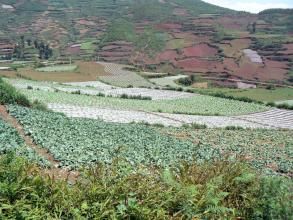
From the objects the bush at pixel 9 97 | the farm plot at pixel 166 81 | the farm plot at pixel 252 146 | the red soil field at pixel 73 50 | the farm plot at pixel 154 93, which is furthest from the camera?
the red soil field at pixel 73 50

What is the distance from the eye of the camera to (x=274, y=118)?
190 ft

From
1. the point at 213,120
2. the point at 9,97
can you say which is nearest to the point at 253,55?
the point at 213,120

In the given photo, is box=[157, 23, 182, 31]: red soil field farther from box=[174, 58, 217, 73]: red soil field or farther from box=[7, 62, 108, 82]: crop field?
box=[7, 62, 108, 82]: crop field

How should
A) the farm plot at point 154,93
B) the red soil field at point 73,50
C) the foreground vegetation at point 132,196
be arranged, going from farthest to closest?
the red soil field at point 73,50 < the farm plot at point 154,93 < the foreground vegetation at point 132,196

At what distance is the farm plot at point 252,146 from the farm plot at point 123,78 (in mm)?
58652

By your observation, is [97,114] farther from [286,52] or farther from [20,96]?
[286,52]

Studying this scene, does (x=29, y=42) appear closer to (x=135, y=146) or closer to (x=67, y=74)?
(x=67, y=74)

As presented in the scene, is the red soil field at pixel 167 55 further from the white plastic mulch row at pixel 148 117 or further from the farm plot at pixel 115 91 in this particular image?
the white plastic mulch row at pixel 148 117

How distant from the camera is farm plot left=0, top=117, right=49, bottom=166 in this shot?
16.8 m

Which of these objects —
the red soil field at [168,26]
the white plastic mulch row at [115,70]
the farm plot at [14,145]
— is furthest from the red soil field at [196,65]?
the farm plot at [14,145]

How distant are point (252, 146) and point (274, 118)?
29.0 m

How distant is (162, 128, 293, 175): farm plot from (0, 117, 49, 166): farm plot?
772 cm

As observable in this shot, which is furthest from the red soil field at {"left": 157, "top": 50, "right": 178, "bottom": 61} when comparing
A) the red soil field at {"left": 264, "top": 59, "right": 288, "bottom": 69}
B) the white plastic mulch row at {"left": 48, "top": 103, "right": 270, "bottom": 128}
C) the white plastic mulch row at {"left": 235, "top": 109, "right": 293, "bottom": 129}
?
the white plastic mulch row at {"left": 48, "top": 103, "right": 270, "bottom": 128}

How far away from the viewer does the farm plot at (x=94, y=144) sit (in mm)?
18408
